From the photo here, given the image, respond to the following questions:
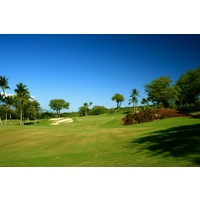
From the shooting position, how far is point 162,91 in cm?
7125

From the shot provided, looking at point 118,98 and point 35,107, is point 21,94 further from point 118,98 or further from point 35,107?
point 118,98

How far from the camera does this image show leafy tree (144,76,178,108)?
7006 centimetres

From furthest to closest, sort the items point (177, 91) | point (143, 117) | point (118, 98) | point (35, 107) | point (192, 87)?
point (118, 98) < point (35, 107) < point (177, 91) < point (192, 87) < point (143, 117)

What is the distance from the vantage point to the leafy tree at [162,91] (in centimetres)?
7006

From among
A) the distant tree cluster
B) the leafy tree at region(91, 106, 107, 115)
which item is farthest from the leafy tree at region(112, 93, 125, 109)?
the distant tree cluster

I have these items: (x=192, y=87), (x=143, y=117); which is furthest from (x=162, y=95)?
(x=143, y=117)

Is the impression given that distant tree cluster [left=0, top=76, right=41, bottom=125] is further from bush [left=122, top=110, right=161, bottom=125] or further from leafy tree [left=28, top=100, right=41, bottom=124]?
bush [left=122, top=110, right=161, bottom=125]

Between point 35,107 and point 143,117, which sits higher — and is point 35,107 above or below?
above

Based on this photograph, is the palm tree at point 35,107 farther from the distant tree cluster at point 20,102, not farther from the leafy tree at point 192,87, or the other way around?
the leafy tree at point 192,87

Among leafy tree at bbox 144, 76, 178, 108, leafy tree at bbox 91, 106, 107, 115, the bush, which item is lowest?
the bush

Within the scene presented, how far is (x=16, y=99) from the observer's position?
250ft
